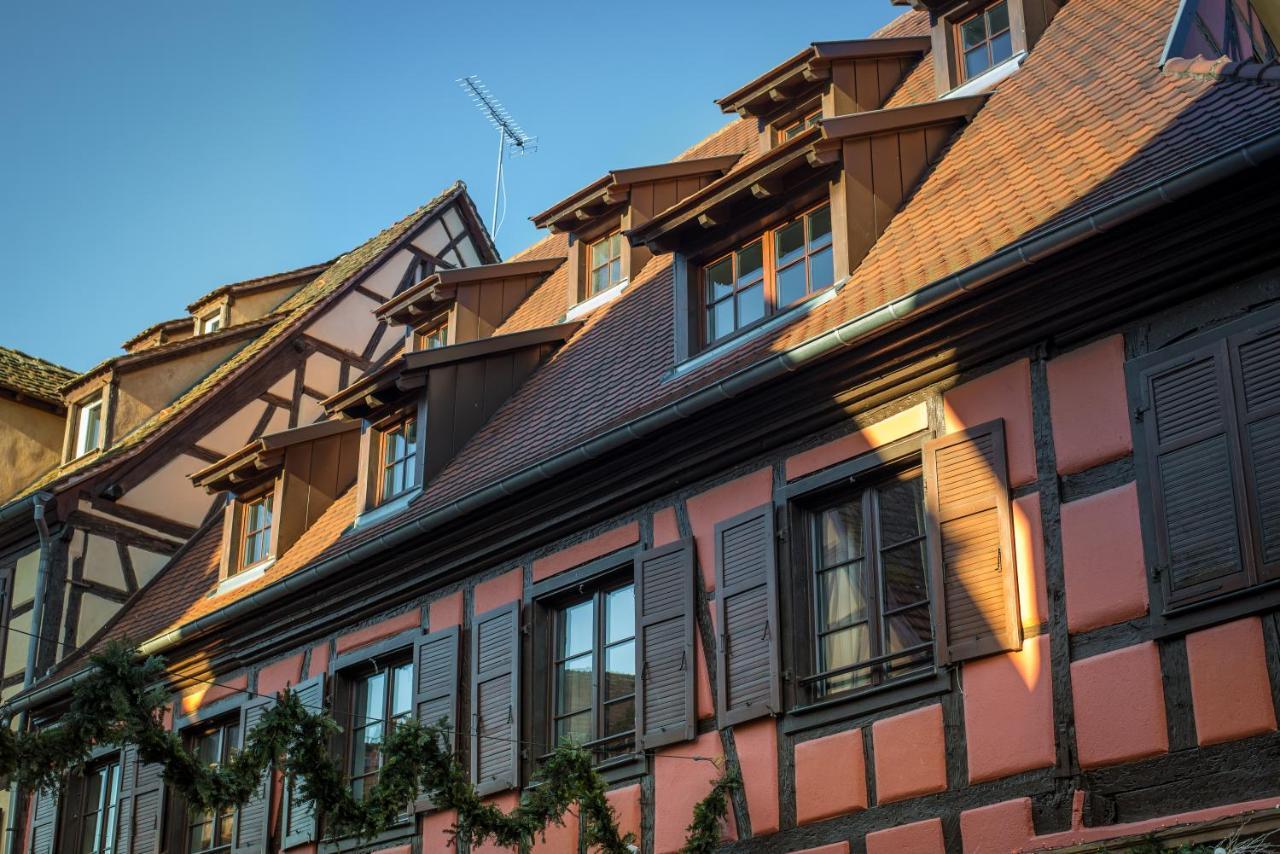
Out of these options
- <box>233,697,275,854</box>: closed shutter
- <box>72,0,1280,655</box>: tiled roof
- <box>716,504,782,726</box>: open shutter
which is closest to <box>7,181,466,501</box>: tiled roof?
<box>72,0,1280,655</box>: tiled roof

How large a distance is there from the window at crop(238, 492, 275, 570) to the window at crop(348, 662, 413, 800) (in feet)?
9.98

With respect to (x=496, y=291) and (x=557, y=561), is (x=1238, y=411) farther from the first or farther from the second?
(x=496, y=291)

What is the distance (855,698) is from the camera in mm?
9711

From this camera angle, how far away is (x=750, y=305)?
40.0 feet

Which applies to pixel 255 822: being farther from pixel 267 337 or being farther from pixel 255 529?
pixel 267 337

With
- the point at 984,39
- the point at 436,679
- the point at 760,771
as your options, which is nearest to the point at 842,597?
the point at 760,771

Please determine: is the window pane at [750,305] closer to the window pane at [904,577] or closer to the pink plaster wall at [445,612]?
the window pane at [904,577]

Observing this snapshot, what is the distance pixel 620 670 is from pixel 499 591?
1.47 metres

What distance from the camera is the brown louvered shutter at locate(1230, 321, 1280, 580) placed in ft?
26.5

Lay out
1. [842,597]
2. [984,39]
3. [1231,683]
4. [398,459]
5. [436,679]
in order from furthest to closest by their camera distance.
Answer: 1. [398,459]
2. [984,39]
3. [436,679]
4. [842,597]
5. [1231,683]

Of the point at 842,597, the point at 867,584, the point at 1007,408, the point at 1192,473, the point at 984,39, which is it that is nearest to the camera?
the point at 1192,473

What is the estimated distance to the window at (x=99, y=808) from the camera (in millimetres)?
16203

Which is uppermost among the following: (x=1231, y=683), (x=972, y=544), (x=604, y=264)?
(x=604, y=264)

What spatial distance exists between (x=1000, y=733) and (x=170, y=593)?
440 inches
